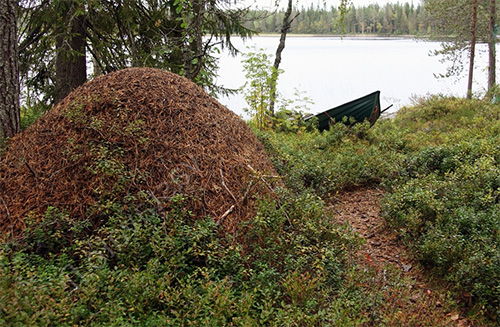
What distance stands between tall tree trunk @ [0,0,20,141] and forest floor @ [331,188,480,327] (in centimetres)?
378

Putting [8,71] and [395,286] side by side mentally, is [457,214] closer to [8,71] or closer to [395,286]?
[395,286]

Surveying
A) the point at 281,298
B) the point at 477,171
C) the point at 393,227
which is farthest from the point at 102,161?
the point at 477,171

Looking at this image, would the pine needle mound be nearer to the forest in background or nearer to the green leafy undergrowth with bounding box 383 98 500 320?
the green leafy undergrowth with bounding box 383 98 500 320

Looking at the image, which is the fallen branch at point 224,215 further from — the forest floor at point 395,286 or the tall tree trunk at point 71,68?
the tall tree trunk at point 71,68

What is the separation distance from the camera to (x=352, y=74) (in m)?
19.9

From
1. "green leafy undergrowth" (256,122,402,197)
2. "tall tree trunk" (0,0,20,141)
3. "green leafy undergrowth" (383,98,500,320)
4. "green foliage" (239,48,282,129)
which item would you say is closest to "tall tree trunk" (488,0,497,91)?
"green foliage" (239,48,282,129)

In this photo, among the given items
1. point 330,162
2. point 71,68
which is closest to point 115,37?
point 71,68

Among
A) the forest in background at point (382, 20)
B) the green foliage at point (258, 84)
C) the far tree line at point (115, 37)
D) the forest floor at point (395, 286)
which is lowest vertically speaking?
the forest floor at point (395, 286)

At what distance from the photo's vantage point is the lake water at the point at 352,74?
16031 millimetres

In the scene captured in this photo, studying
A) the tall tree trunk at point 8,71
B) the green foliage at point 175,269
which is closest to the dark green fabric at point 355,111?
the green foliage at point 175,269

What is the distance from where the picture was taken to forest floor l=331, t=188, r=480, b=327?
9.98 feet

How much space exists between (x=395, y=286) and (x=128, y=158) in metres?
2.56

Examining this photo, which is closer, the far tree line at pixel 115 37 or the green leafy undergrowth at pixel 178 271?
the green leafy undergrowth at pixel 178 271

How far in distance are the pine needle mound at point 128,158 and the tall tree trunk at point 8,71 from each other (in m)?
0.22
